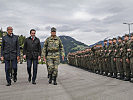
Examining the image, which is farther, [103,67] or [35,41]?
[103,67]

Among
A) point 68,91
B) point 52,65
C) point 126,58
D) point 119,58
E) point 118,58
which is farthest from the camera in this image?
point 118,58

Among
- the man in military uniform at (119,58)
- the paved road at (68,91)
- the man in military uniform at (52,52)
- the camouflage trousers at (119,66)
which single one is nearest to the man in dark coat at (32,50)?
the man in military uniform at (52,52)

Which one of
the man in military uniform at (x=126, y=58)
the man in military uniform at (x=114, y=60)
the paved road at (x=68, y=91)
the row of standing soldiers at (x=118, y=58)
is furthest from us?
the man in military uniform at (x=114, y=60)

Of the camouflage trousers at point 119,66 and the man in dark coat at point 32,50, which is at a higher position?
the man in dark coat at point 32,50

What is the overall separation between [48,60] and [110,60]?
4454mm

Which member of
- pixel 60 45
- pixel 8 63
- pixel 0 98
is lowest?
pixel 0 98

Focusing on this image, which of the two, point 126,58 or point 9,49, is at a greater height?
point 9,49

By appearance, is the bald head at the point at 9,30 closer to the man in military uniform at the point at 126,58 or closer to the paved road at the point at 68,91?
the paved road at the point at 68,91

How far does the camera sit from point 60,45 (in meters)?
8.68

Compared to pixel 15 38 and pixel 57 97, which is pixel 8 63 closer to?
pixel 15 38

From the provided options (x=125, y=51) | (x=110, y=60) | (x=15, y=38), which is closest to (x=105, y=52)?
(x=110, y=60)

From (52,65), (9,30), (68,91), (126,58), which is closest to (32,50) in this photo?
(52,65)

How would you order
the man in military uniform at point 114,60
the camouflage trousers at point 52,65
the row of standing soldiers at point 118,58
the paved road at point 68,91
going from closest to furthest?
the paved road at point 68,91 → the camouflage trousers at point 52,65 → the row of standing soldiers at point 118,58 → the man in military uniform at point 114,60

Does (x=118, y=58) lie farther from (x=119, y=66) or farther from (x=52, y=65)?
(x=52, y=65)
